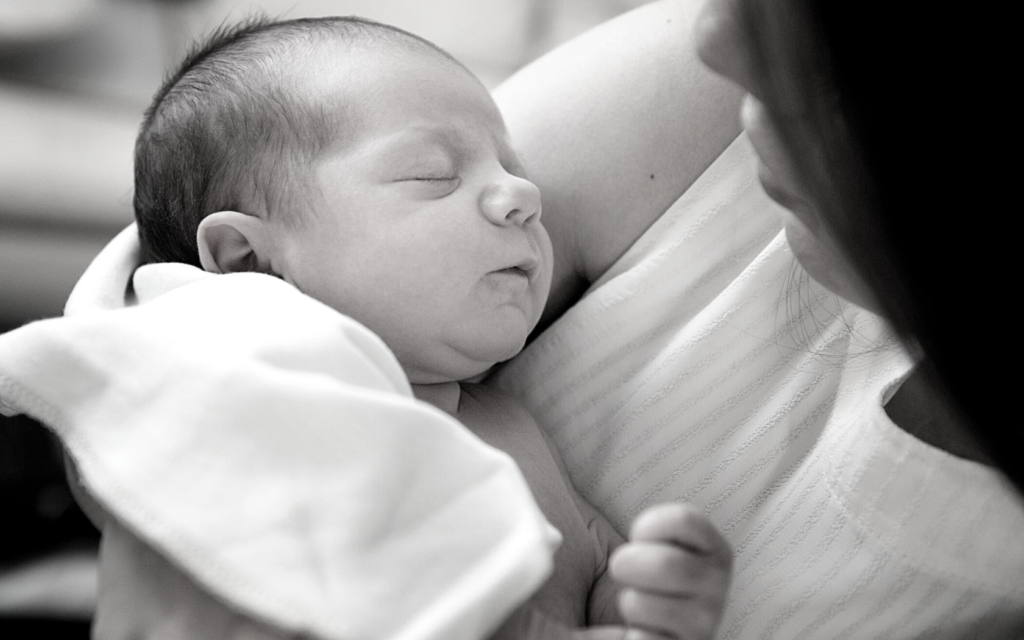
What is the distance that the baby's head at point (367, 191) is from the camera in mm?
699

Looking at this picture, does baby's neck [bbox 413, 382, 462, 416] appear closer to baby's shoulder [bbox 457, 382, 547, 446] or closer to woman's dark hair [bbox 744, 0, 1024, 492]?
baby's shoulder [bbox 457, 382, 547, 446]

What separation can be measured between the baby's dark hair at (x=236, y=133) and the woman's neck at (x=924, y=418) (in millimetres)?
495

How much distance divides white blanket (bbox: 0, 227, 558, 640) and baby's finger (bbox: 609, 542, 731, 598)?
1.7 inches

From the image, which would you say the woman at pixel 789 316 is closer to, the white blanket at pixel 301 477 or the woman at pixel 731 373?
the woman at pixel 731 373

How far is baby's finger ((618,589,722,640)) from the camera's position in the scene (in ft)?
1.70

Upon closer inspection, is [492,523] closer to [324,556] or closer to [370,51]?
[324,556]

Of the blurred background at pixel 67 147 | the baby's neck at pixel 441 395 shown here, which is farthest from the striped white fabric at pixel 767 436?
the blurred background at pixel 67 147

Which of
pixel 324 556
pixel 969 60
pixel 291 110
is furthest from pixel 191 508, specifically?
pixel 969 60

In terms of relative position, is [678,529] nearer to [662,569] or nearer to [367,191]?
[662,569]

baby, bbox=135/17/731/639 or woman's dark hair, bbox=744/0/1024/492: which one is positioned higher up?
woman's dark hair, bbox=744/0/1024/492

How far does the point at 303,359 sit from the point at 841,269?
37 cm

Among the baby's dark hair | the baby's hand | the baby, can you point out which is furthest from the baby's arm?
the baby's dark hair

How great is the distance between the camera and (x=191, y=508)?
20.6 inches

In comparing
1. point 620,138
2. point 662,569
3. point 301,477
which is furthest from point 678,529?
point 620,138
